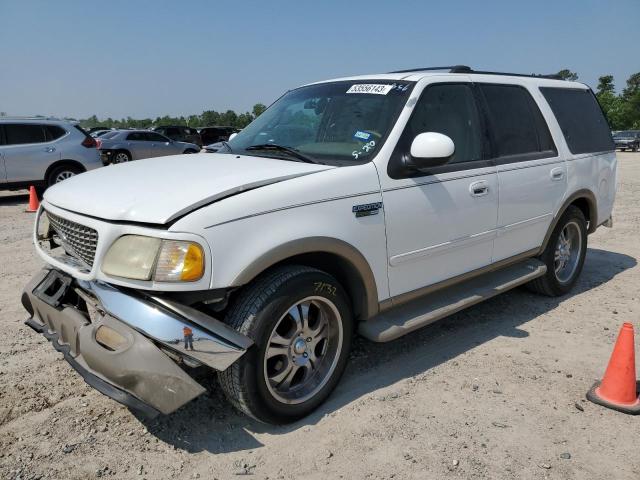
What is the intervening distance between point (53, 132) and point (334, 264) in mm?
10613

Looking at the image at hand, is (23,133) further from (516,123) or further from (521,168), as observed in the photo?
(521,168)

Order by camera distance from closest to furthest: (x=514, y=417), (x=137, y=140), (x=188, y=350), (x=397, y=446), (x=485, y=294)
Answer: (x=188, y=350), (x=397, y=446), (x=514, y=417), (x=485, y=294), (x=137, y=140)

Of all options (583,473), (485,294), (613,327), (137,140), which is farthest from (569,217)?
(137,140)

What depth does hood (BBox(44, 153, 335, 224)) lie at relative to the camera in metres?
2.61

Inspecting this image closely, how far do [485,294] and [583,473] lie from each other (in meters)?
1.58

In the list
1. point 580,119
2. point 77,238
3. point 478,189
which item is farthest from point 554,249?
point 77,238

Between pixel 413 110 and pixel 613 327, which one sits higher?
pixel 413 110

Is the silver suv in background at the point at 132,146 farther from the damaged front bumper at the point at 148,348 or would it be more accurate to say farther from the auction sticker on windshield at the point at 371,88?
the damaged front bumper at the point at 148,348

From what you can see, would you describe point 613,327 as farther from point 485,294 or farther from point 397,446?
point 397,446

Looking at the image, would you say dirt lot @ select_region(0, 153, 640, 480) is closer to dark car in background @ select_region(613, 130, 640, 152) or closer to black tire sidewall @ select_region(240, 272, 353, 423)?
black tire sidewall @ select_region(240, 272, 353, 423)

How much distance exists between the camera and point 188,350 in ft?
8.16

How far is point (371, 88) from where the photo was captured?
3.77m

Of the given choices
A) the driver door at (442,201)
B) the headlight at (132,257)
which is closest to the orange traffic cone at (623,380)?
the driver door at (442,201)

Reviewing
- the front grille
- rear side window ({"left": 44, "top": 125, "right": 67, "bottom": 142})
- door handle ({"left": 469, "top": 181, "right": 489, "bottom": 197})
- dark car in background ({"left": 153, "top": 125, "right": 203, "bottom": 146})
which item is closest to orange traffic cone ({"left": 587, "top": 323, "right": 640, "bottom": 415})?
door handle ({"left": 469, "top": 181, "right": 489, "bottom": 197})
